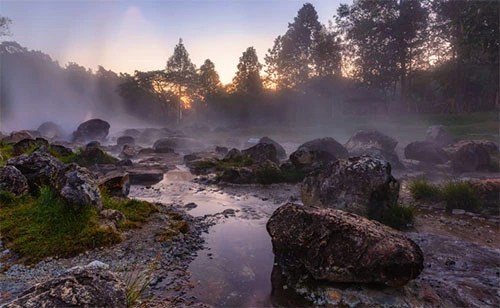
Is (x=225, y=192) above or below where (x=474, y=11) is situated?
below

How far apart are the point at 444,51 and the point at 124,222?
45.8 m

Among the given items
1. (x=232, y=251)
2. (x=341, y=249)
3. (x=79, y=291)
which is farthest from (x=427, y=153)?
(x=79, y=291)

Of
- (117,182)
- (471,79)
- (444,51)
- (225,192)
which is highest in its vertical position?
(444,51)

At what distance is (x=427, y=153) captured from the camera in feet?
62.6

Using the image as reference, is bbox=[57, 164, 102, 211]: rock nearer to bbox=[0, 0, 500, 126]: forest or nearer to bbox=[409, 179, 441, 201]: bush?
bbox=[409, 179, 441, 201]: bush

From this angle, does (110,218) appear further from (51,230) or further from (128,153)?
(128,153)

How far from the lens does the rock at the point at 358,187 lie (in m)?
8.53

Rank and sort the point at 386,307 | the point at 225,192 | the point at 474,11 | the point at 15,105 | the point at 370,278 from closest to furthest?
the point at 386,307 → the point at 370,278 → the point at 225,192 → the point at 474,11 → the point at 15,105

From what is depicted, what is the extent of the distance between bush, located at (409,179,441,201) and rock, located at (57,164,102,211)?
9.14 meters

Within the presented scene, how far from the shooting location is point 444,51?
41.9 metres

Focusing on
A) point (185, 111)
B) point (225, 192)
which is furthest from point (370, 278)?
point (185, 111)

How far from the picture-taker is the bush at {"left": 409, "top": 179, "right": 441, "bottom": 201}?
33.8 feet

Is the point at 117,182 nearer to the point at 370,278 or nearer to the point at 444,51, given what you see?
the point at 370,278

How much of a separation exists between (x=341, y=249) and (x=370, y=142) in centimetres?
1829
